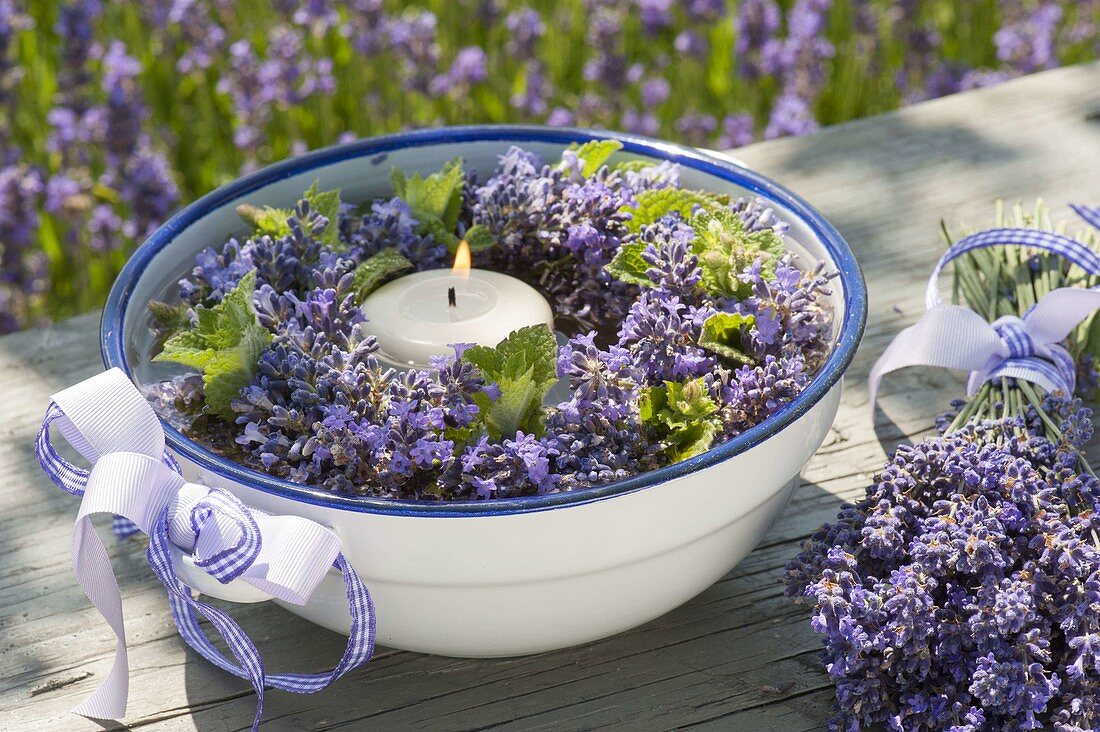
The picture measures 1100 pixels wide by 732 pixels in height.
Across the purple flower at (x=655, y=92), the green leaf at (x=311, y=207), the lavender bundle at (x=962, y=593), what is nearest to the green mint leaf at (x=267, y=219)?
the green leaf at (x=311, y=207)

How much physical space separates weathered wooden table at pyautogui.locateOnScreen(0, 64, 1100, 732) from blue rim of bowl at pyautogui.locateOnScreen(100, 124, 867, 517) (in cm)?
21

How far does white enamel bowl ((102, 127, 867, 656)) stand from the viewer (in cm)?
80

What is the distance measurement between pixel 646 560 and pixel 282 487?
253 millimetres

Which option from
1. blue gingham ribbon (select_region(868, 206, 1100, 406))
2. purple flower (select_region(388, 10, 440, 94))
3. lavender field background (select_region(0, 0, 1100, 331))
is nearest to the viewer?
blue gingham ribbon (select_region(868, 206, 1100, 406))

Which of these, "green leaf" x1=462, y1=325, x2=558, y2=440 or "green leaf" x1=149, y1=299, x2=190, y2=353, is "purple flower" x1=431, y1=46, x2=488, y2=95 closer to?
"green leaf" x1=149, y1=299, x2=190, y2=353

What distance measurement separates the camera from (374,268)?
40.8 inches

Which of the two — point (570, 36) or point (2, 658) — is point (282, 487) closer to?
point (2, 658)

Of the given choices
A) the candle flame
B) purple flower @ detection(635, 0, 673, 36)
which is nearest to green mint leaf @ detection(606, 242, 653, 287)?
the candle flame

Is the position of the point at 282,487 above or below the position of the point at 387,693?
above

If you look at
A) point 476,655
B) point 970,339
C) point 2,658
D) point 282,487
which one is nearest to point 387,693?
point 476,655

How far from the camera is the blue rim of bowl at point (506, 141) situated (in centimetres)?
79

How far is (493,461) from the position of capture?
83cm

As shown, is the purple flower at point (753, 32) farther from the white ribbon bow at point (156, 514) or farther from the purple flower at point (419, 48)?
the white ribbon bow at point (156, 514)

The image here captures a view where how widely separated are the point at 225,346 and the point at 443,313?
0.17m
